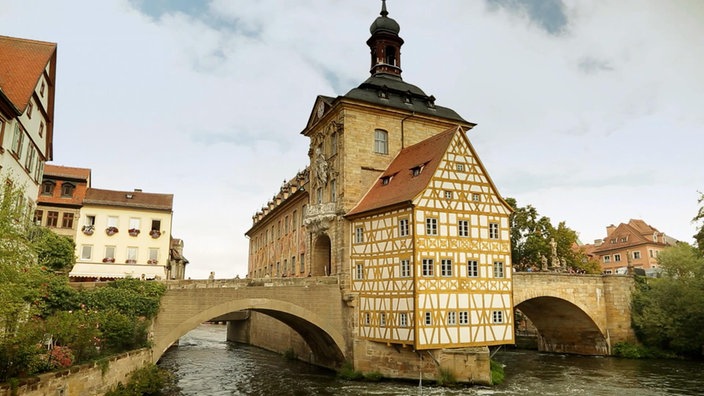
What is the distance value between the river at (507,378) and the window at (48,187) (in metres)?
13.1

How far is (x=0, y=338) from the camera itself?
14078 mm

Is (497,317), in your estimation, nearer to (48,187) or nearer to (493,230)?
(493,230)

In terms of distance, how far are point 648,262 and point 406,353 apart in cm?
5126

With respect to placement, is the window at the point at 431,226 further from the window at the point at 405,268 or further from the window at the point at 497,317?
the window at the point at 497,317

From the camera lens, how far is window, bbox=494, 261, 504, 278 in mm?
25016

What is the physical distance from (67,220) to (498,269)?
2704cm


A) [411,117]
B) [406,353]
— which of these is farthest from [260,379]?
[411,117]

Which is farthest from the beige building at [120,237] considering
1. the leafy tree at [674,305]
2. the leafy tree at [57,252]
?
the leafy tree at [674,305]

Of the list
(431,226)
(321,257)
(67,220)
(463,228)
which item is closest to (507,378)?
(463,228)

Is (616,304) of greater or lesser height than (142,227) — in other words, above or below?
below

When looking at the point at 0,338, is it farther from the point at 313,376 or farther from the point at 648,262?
the point at 648,262

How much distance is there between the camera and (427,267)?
23.4m

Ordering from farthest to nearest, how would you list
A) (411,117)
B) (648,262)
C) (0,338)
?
(648,262)
(411,117)
(0,338)

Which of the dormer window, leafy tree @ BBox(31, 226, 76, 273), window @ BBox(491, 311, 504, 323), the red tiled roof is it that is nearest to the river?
window @ BBox(491, 311, 504, 323)
